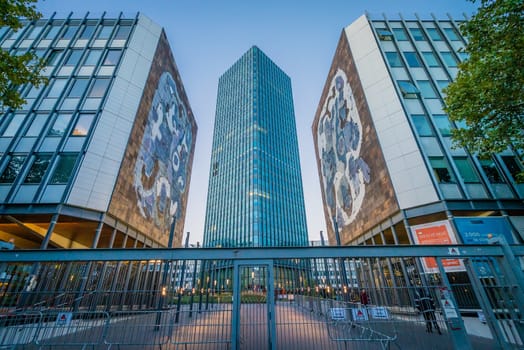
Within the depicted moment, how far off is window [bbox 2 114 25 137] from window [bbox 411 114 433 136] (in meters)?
32.0

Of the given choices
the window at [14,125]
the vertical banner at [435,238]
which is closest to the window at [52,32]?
the window at [14,125]

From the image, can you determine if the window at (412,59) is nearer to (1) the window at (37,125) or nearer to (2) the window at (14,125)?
(1) the window at (37,125)

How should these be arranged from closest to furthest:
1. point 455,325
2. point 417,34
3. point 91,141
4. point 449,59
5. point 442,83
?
point 455,325, point 91,141, point 442,83, point 449,59, point 417,34

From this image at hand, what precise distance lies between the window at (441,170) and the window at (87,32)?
114ft

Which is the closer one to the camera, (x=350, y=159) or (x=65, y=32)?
(x=350, y=159)

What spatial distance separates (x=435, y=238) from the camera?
586 inches

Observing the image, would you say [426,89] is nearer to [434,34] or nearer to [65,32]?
[434,34]

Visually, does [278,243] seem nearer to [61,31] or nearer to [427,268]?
[427,268]

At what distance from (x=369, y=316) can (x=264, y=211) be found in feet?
209

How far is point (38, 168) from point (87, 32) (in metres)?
17.0

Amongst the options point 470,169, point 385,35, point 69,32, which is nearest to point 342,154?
point 470,169

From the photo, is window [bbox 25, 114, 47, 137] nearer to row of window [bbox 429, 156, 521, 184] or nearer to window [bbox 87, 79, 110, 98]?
window [bbox 87, 79, 110, 98]

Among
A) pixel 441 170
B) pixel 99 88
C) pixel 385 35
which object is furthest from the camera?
pixel 385 35

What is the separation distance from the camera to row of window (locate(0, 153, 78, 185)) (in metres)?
16.1
